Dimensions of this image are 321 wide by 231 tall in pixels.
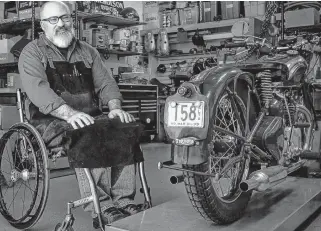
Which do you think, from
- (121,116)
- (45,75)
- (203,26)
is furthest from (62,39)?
(203,26)

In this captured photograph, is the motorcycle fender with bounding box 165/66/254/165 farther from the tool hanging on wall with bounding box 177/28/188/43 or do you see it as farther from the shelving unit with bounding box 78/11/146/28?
the tool hanging on wall with bounding box 177/28/188/43

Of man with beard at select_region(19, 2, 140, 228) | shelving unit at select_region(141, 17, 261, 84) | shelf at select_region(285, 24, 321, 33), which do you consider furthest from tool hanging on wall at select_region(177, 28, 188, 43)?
man with beard at select_region(19, 2, 140, 228)

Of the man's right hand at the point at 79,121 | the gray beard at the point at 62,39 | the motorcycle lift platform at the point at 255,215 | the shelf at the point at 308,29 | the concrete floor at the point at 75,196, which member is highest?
the shelf at the point at 308,29

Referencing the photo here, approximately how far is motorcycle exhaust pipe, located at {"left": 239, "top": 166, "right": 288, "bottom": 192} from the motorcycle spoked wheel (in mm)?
95

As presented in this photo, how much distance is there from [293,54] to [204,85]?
89 centimetres

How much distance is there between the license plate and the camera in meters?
1.45

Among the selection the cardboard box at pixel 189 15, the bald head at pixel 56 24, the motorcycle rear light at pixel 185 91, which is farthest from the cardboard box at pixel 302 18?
the motorcycle rear light at pixel 185 91

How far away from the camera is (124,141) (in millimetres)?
1959

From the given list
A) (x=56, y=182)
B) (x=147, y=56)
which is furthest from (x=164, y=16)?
(x=56, y=182)

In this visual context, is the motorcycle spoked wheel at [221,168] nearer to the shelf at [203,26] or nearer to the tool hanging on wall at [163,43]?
the shelf at [203,26]

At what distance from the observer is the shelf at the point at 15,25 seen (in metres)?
4.39

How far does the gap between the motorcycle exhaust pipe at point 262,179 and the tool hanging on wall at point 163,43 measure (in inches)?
211

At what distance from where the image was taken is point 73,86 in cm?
222

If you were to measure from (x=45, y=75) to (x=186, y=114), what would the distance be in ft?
3.32
